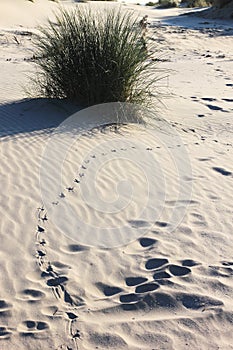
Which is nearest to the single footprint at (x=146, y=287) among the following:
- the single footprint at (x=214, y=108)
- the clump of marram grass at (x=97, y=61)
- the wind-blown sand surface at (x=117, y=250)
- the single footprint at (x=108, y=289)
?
the wind-blown sand surface at (x=117, y=250)

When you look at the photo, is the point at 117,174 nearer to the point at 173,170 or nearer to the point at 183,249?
the point at 173,170

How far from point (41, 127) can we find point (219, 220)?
2.92 metres

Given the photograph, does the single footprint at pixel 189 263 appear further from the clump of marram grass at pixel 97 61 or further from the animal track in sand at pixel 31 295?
the clump of marram grass at pixel 97 61

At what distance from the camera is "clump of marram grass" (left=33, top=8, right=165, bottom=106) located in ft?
23.8

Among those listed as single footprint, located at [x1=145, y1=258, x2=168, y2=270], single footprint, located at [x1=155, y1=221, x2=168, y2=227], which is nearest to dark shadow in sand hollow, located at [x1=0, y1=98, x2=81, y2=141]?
single footprint, located at [x1=155, y1=221, x2=168, y2=227]

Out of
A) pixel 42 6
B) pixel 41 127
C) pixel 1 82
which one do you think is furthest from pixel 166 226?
pixel 42 6

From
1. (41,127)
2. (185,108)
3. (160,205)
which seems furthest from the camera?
(185,108)

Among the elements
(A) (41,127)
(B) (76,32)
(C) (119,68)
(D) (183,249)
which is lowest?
(D) (183,249)

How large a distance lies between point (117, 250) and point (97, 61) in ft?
12.5

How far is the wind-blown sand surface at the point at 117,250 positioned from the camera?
3.32m

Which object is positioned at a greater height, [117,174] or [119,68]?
[119,68]

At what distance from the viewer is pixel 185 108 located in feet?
28.2

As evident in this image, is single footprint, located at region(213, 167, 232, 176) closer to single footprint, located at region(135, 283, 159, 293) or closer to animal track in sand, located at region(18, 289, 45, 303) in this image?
single footprint, located at region(135, 283, 159, 293)

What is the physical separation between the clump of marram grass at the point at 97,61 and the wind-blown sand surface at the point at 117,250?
1.30 ft
